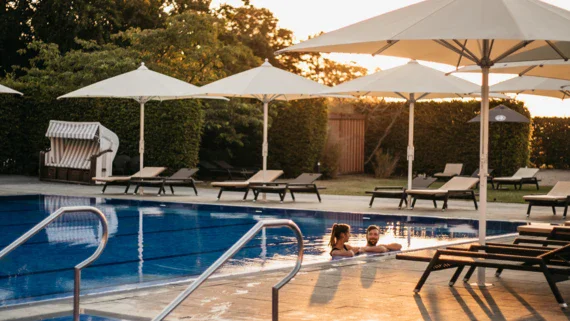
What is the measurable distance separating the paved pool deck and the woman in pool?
420mm

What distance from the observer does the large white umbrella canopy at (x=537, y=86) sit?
1678 centimetres

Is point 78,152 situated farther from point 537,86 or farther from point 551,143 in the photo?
point 551,143

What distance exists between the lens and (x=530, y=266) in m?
7.38

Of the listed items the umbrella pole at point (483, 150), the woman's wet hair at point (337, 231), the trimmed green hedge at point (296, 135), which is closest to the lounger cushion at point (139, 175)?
the trimmed green hedge at point (296, 135)

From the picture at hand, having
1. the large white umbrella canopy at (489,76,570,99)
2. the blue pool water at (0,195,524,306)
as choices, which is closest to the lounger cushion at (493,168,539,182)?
the large white umbrella canopy at (489,76,570,99)

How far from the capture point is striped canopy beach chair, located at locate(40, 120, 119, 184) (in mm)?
23188

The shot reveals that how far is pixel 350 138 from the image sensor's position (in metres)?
32.5

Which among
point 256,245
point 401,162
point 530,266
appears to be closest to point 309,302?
point 530,266

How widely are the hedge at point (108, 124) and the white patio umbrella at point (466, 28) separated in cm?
1614

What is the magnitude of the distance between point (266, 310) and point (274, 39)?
32148 mm

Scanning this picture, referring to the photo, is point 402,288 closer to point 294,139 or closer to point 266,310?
point 266,310

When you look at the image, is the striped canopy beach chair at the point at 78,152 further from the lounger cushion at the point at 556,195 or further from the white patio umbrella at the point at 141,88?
the lounger cushion at the point at 556,195

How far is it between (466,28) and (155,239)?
6643mm

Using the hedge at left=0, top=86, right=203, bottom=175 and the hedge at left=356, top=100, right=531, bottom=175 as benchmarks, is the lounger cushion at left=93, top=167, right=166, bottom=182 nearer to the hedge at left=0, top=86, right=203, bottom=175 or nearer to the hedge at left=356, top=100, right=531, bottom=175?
the hedge at left=0, top=86, right=203, bottom=175
